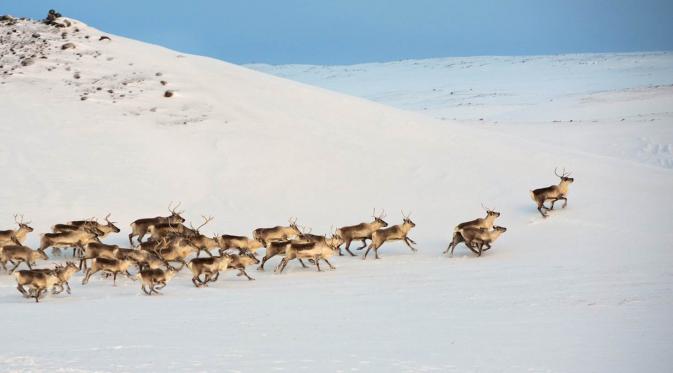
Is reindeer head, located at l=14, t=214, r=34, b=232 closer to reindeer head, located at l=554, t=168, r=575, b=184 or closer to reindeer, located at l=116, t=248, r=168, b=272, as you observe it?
reindeer, located at l=116, t=248, r=168, b=272

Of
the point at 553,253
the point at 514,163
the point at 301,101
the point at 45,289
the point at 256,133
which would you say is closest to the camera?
the point at 45,289

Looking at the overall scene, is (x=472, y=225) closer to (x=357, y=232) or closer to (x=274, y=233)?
(x=357, y=232)

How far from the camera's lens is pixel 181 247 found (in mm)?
17469

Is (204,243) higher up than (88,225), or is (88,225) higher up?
(88,225)

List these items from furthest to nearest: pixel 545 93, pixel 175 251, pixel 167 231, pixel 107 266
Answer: pixel 545 93 → pixel 167 231 → pixel 175 251 → pixel 107 266

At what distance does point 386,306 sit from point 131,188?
12793 millimetres

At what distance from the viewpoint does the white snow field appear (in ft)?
32.0

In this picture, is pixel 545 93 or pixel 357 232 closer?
pixel 357 232

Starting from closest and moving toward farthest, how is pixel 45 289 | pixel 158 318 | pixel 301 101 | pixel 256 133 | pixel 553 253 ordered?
1. pixel 158 318
2. pixel 45 289
3. pixel 553 253
4. pixel 256 133
5. pixel 301 101

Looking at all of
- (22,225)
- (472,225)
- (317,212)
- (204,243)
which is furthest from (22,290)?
(472,225)

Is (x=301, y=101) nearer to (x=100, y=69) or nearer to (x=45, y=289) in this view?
(x=100, y=69)

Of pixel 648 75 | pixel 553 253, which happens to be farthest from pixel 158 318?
pixel 648 75

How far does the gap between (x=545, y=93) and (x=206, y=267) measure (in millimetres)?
56185

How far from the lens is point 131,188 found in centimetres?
2344
